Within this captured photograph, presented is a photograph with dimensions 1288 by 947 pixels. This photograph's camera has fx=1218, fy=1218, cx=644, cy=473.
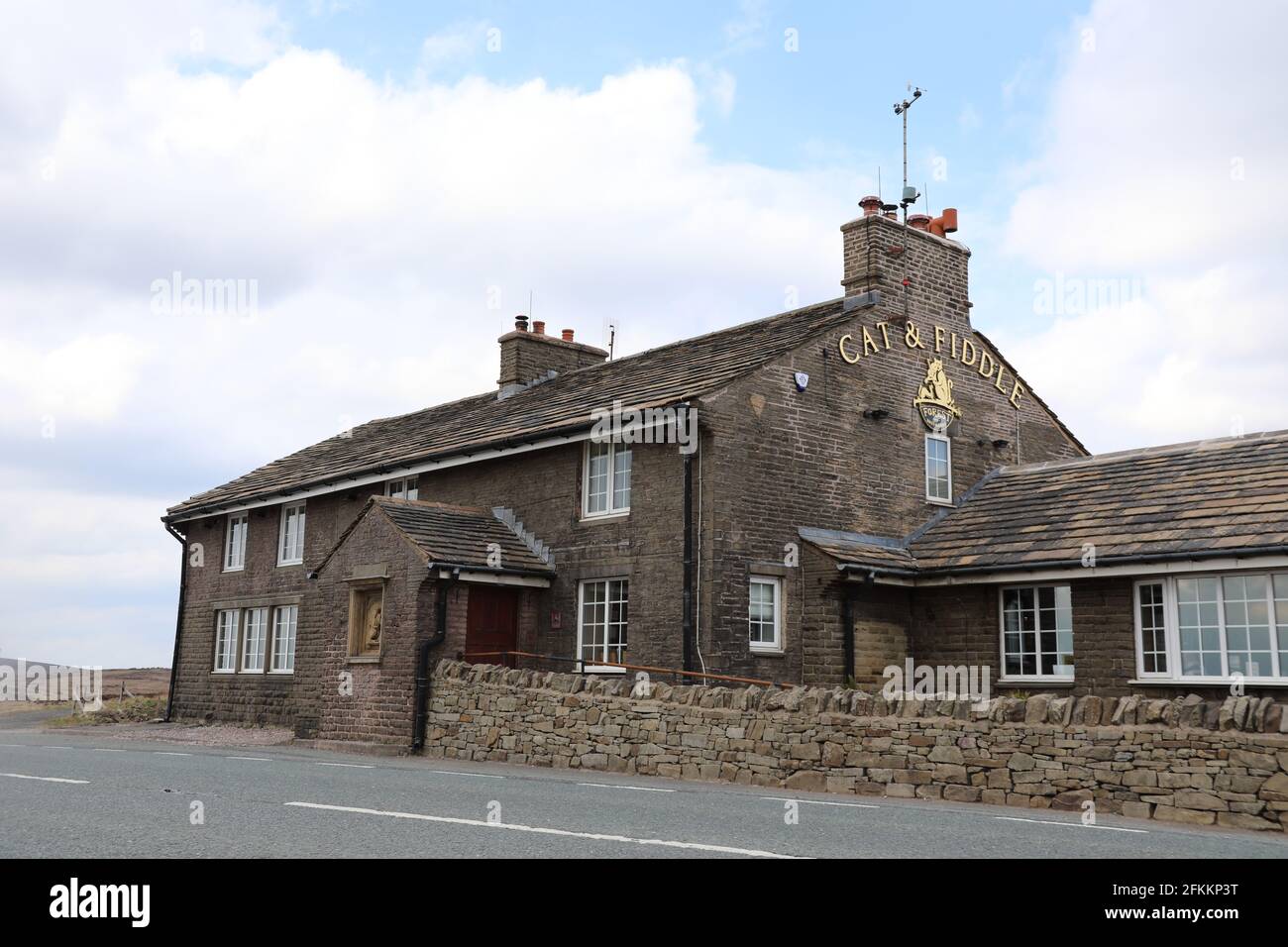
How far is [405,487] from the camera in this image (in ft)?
84.8

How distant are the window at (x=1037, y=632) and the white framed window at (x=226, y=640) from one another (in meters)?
18.4

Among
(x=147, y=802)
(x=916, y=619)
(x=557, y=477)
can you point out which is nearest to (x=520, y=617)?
(x=557, y=477)

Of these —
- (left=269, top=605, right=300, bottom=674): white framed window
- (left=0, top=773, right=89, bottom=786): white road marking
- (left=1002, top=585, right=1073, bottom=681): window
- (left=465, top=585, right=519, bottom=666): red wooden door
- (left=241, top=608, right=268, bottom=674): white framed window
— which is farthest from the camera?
(left=241, top=608, right=268, bottom=674): white framed window

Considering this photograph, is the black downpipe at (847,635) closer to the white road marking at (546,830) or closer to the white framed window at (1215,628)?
the white framed window at (1215,628)

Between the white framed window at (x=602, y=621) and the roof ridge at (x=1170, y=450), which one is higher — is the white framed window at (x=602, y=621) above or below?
below

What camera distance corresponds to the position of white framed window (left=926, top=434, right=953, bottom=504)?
2303 centimetres

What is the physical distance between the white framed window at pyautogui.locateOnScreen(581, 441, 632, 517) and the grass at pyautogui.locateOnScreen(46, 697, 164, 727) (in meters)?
15.5

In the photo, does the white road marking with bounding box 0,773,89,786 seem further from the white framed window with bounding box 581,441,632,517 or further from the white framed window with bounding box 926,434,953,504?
the white framed window with bounding box 926,434,953,504

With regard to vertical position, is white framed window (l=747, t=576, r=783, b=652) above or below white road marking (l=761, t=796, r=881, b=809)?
above

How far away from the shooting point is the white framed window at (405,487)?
83.8 feet

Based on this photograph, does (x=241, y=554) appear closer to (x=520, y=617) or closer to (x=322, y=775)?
(x=520, y=617)

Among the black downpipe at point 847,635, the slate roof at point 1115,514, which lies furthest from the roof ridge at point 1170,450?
the black downpipe at point 847,635

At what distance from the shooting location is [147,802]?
10.2 metres

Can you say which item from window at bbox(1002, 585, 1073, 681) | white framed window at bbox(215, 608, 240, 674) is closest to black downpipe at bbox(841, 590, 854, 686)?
window at bbox(1002, 585, 1073, 681)
